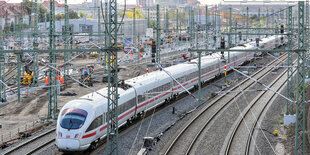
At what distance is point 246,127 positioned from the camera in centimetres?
2406

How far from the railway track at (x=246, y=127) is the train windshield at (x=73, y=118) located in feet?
22.9

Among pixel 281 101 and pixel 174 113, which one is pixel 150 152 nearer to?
pixel 174 113

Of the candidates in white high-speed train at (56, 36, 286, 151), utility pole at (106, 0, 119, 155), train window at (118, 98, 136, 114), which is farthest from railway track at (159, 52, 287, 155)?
train window at (118, 98, 136, 114)

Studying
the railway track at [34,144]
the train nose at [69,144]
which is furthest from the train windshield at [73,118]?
the railway track at [34,144]

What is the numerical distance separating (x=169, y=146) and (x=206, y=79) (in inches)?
765

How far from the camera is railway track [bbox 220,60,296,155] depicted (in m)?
20.0

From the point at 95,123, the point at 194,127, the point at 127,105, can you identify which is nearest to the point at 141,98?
the point at 127,105

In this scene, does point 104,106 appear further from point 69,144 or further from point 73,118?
point 69,144

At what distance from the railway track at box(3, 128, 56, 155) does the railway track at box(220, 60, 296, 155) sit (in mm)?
9085

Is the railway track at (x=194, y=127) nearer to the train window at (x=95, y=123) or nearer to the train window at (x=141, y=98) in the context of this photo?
the train window at (x=141, y=98)

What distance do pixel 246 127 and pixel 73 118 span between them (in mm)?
11083

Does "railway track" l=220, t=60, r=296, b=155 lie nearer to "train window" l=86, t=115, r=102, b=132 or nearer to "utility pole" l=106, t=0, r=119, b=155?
"utility pole" l=106, t=0, r=119, b=155

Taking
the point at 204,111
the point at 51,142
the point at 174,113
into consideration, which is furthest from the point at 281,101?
the point at 51,142

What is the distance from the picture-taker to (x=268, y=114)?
90.4 feet
